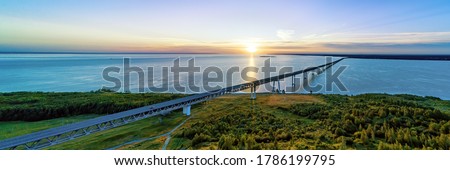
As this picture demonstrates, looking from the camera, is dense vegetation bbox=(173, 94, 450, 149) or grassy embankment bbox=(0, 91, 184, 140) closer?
dense vegetation bbox=(173, 94, 450, 149)

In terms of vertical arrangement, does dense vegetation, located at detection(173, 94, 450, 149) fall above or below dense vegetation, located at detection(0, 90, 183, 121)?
above

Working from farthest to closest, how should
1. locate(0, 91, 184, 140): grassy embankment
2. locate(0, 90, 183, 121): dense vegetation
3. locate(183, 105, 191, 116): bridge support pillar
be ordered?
locate(0, 90, 183, 121): dense vegetation
locate(183, 105, 191, 116): bridge support pillar
locate(0, 91, 184, 140): grassy embankment

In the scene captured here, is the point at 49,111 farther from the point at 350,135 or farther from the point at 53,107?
the point at 350,135

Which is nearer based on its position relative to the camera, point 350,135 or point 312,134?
point 350,135

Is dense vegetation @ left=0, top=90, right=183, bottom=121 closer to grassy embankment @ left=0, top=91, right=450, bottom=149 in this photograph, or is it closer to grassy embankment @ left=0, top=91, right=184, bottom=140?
grassy embankment @ left=0, top=91, right=184, bottom=140

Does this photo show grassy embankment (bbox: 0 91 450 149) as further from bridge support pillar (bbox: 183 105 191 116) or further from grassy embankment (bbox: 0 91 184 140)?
grassy embankment (bbox: 0 91 184 140)

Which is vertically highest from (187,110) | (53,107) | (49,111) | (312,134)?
(312,134)

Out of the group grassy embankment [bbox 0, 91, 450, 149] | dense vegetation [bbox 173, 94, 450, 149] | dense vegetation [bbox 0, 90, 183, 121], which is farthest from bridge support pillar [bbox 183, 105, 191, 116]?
dense vegetation [bbox 173, 94, 450, 149]

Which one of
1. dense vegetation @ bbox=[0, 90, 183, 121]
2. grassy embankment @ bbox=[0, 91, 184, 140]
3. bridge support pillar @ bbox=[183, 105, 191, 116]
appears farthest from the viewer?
dense vegetation @ bbox=[0, 90, 183, 121]

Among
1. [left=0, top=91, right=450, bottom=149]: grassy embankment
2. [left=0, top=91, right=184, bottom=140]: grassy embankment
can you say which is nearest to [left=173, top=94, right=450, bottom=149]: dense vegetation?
[left=0, top=91, right=450, bottom=149]: grassy embankment

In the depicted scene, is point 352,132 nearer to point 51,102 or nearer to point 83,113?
point 83,113

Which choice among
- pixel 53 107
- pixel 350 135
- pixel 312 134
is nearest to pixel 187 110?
pixel 312 134
